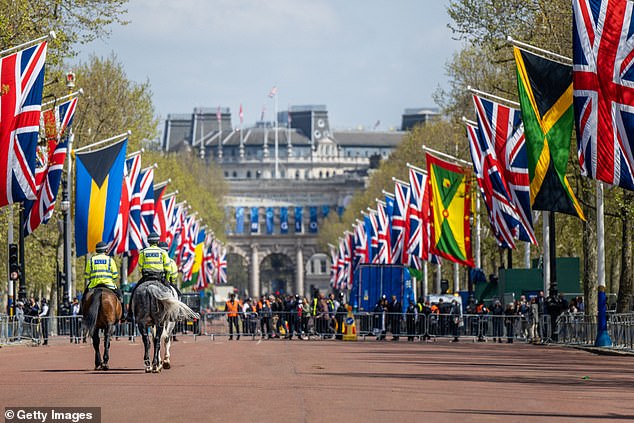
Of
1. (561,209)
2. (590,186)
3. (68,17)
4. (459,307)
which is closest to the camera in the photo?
(561,209)

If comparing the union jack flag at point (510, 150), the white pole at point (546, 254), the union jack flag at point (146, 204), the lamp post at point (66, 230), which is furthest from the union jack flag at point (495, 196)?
the lamp post at point (66, 230)

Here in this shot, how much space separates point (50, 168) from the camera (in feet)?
137

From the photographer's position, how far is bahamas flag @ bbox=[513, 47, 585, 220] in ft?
109

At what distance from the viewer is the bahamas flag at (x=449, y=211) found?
165ft

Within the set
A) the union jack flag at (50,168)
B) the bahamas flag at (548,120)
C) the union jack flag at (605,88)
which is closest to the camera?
the union jack flag at (605,88)

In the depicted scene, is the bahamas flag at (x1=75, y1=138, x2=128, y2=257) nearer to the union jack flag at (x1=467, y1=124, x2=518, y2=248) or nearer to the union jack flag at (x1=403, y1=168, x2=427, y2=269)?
the union jack flag at (x1=467, y1=124, x2=518, y2=248)

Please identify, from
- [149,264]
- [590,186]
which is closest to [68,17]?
[590,186]

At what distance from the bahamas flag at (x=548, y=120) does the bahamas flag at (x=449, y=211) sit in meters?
16.1

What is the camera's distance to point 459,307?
54250mm

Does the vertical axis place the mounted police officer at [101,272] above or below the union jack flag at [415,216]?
below

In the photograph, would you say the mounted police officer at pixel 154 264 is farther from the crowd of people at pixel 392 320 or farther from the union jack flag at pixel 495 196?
the crowd of people at pixel 392 320

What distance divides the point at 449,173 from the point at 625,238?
22.3ft

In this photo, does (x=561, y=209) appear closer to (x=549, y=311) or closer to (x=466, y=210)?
(x=549, y=311)

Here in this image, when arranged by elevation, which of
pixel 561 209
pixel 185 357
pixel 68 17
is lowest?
pixel 185 357
